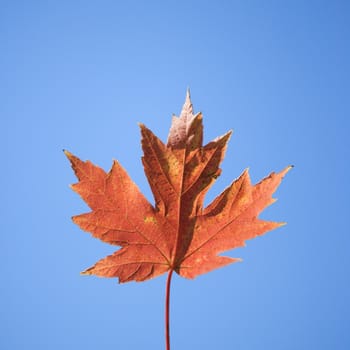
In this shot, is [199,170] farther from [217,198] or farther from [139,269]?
[139,269]

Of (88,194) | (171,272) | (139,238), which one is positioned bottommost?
(171,272)

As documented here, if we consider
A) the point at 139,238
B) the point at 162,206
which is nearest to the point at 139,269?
the point at 139,238

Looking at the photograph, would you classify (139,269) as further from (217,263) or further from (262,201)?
(262,201)

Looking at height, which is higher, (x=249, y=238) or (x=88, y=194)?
(x=88, y=194)

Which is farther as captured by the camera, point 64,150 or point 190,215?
point 190,215
